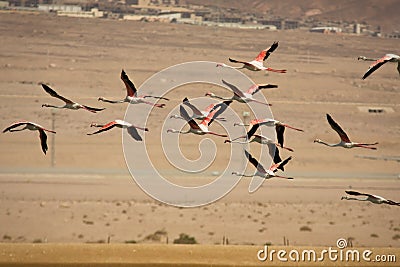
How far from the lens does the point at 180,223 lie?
3878cm

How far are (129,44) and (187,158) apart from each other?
4401 centimetres

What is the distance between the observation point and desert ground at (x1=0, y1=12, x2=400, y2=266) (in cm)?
3791

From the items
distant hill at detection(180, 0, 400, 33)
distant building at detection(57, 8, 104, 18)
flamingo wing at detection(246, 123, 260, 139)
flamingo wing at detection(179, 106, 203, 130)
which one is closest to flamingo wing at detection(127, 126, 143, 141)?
flamingo wing at detection(179, 106, 203, 130)

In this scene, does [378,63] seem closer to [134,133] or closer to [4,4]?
[134,133]

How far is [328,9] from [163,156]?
326 ft

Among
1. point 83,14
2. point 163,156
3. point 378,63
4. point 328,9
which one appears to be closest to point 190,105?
point 378,63

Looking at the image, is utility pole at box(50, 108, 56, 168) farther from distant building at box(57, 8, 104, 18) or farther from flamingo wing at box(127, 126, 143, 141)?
distant building at box(57, 8, 104, 18)

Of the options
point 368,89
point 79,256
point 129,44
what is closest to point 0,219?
point 79,256

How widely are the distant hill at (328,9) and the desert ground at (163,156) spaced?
126 feet

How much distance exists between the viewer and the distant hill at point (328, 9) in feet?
455

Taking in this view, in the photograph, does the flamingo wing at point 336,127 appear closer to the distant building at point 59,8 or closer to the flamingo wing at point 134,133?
the flamingo wing at point 134,133

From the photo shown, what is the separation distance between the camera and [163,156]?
51.8 m

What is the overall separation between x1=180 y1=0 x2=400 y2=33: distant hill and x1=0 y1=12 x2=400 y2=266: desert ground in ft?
126

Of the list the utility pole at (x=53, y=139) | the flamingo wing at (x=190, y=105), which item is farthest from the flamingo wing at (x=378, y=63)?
the utility pole at (x=53, y=139)
